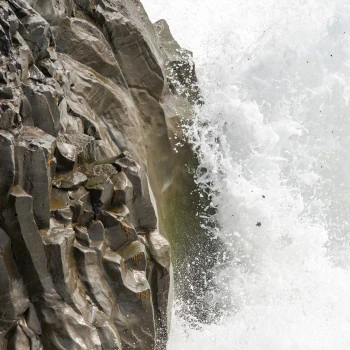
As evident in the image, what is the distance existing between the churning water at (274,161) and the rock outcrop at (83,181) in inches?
46.4

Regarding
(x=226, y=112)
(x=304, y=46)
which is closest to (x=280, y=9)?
(x=304, y=46)

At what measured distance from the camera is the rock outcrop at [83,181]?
567 cm

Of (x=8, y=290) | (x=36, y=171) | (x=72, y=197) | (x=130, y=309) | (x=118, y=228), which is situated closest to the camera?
(x=8, y=290)

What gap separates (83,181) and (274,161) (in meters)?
6.02

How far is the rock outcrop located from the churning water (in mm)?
1178

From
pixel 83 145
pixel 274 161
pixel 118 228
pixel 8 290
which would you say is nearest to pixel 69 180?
pixel 83 145

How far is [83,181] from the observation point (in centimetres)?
665

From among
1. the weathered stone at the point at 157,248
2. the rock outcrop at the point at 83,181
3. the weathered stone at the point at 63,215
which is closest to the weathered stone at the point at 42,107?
the rock outcrop at the point at 83,181

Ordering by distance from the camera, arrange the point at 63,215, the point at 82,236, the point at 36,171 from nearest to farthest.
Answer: the point at 36,171
the point at 63,215
the point at 82,236

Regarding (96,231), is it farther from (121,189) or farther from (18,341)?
(18,341)

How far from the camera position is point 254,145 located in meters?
11.3

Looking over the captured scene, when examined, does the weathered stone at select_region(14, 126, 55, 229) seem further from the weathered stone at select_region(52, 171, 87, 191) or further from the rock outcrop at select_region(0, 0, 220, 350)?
the weathered stone at select_region(52, 171, 87, 191)

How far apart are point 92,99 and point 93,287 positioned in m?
3.28

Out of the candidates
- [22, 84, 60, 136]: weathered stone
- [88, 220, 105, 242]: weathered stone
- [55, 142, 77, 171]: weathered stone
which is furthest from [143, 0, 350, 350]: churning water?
[22, 84, 60, 136]: weathered stone
